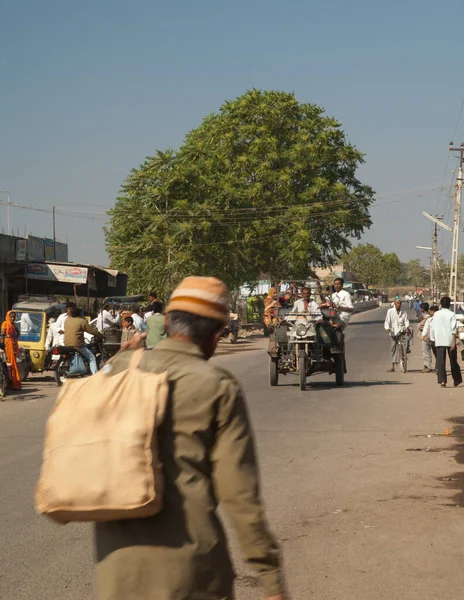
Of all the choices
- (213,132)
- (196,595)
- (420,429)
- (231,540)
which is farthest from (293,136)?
(196,595)

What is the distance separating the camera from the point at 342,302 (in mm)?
19109

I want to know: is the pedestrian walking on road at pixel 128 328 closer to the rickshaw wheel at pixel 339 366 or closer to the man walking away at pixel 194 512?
the rickshaw wheel at pixel 339 366

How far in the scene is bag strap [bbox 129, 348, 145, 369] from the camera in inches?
118

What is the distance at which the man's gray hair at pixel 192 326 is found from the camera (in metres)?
3.15

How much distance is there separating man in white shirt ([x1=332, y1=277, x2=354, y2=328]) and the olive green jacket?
1589cm

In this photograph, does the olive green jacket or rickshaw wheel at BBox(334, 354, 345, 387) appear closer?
the olive green jacket

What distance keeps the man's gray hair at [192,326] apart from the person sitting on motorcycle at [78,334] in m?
15.8

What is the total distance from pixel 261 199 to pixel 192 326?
2146 inches

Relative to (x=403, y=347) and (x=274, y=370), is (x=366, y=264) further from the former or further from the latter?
(x=274, y=370)

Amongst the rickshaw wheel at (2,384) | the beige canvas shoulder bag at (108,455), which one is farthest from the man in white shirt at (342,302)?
the beige canvas shoulder bag at (108,455)

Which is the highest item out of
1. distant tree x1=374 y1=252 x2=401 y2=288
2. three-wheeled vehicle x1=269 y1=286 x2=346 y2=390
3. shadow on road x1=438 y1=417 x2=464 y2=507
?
distant tree x1=374 y1=252 x2=401 y2=288

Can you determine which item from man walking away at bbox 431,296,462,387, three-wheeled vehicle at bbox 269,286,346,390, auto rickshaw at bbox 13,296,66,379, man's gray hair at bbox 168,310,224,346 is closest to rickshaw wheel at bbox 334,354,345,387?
three-wheeled vehicle at bbox 269,286,346,390

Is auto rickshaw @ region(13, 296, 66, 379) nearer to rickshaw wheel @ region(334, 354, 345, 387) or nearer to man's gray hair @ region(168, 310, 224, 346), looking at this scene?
rickshaw wheel @ region(334, 354, 345, 387)

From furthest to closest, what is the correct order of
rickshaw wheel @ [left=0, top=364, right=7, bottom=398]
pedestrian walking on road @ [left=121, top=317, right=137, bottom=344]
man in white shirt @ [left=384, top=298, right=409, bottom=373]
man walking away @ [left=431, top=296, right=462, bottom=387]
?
1. man in white shirt @ [left=384, top=298, right=409, bottom=373]
2. pedestrian walking on road @ [left=121, top=317, right=137, bottom=344]
3. man walking away @ [left=431, top=296, right=462, bottom=387]
4. rickshaw wheel @ [left=0, top=364, right=7, bottom=398]
